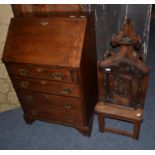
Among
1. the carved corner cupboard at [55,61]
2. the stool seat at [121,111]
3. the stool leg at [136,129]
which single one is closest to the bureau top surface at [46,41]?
the carved corner cupboard at [55,61]

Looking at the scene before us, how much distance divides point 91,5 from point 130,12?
362mm

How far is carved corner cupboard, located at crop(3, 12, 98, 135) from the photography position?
1550 mm

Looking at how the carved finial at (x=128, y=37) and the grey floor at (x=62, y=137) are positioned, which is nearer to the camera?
the carved finial at (x=128, y=37)

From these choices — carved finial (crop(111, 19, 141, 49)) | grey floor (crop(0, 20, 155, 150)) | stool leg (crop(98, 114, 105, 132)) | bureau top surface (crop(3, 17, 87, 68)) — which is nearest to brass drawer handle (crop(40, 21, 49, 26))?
bureau top surface (crop(3, 17, 87, 68))

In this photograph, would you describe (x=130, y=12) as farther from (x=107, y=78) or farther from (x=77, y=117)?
(x=77, y=117)

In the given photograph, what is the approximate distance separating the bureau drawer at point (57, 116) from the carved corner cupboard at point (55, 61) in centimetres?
1

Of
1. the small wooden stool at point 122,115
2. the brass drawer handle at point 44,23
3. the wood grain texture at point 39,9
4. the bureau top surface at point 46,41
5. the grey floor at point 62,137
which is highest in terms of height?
the wood grain texture at point 39,9

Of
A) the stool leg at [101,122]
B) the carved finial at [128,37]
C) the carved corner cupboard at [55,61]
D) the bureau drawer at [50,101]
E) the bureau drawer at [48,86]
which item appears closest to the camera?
the carved finial at [128,37]

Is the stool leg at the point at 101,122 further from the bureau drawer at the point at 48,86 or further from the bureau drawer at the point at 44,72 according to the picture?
the bureau drawer at the point at 44,72

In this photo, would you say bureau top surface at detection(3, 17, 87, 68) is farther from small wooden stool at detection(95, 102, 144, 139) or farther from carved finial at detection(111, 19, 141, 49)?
small wooden stool at detection(95, 102, 144, 139)

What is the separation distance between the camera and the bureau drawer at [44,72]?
5.19ft
